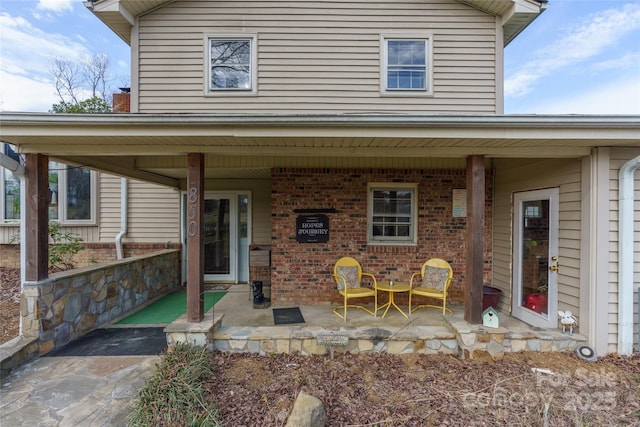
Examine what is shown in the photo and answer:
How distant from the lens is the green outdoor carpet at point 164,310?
461 centimetres

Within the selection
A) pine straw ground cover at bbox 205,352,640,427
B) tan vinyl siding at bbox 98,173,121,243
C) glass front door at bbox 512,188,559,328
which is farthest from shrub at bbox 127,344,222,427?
tan vinyl siding at bbox 98,173,121,243

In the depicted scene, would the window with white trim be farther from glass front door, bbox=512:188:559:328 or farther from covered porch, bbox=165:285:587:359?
glass front door, bbox=512:188:559:328

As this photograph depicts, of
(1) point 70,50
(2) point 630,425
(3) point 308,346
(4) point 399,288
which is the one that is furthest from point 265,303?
(1) point 70,50

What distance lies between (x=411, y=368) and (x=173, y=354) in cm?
249

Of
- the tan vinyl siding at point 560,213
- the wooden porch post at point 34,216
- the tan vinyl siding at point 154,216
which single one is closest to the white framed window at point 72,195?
the tan vinyl siding at point 154,216

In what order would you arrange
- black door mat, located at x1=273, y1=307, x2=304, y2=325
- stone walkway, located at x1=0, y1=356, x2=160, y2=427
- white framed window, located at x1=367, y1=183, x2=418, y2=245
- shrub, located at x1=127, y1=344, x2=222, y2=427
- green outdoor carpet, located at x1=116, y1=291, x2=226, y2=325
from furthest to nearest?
1. white framed window, located at x1=367, y1=183, x2=418, y2=245
2. green outdoor carpet, located at x1=116, y1=291, x2=226, y2=325
3. black door mat, located at x1=273, y1=307, x2=304, y2=325
4. stone walkway, located at x1=0, y1=356, x2=160, y2=427
5. shrub, located at x1=127, y1=344, x2=222, y2=427

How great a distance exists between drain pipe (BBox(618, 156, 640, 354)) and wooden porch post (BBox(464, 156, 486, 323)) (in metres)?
1.48

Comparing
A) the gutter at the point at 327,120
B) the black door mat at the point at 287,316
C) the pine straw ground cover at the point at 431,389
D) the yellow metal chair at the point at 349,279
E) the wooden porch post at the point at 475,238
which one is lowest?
the pine straw ground cover at the point at 431,389

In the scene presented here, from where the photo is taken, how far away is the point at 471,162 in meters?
3.52

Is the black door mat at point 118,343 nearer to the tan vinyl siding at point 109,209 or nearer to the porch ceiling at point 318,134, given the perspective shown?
the porch ceiling at point 318,134

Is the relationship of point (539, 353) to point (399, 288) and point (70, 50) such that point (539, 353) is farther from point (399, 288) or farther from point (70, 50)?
point (70, 50)

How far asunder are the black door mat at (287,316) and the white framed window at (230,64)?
12.2ft

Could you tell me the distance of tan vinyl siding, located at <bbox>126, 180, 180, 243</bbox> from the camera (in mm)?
6695

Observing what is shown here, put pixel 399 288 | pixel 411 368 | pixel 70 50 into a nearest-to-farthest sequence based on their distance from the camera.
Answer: pixel 411 368 → pixel 399 288 → pixel 70 50
